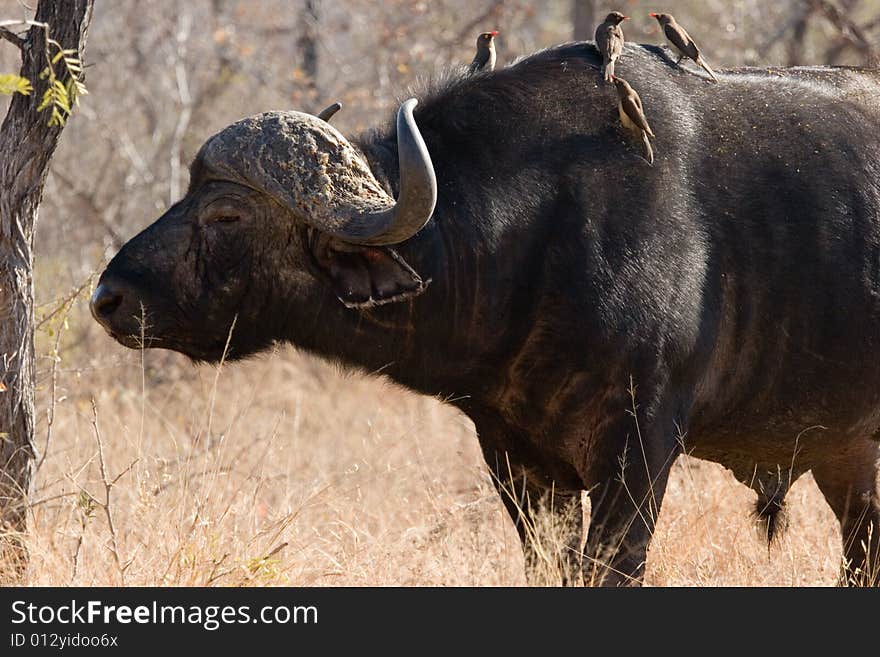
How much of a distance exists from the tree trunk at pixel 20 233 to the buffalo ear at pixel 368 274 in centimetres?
109

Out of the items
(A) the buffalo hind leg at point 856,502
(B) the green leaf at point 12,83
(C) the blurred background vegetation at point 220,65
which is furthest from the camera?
(C) the blurred background vegetation at point 220,65

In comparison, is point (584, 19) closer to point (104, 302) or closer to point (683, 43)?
point (683, 43)

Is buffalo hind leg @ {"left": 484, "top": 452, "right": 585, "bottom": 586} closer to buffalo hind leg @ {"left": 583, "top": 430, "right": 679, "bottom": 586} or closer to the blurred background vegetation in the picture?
buffalo hind leg @ {"left": 583, "top": 430, "right": 679, "bottom": 586}

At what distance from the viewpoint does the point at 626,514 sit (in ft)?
15.4

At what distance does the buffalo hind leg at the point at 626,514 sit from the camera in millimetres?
4641

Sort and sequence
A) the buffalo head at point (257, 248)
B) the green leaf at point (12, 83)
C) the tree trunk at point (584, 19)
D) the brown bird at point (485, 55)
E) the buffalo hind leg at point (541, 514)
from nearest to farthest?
the green leaf at point (12, 83)
the buffalo head at point (257, 248)
the buffalo hind leg at point (541, 514)
the brown bird at point (485, 55)
the tree trunk at point (584, 19)

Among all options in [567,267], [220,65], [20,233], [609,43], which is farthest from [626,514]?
[220,65]

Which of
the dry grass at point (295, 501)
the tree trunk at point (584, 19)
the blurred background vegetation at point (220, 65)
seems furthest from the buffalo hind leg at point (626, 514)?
the blurred background vegetation at point (220, 65)

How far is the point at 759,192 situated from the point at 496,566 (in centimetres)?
166

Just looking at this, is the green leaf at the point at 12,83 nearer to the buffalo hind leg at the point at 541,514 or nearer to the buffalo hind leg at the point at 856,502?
the buffalo hind leg at the point at 541,514

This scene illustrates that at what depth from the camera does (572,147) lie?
15.8ft

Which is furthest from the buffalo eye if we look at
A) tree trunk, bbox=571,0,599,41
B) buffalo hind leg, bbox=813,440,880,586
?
tree trunk, bbox=571,0,599,41

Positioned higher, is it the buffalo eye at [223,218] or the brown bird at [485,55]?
the brown bird at [485,55]
